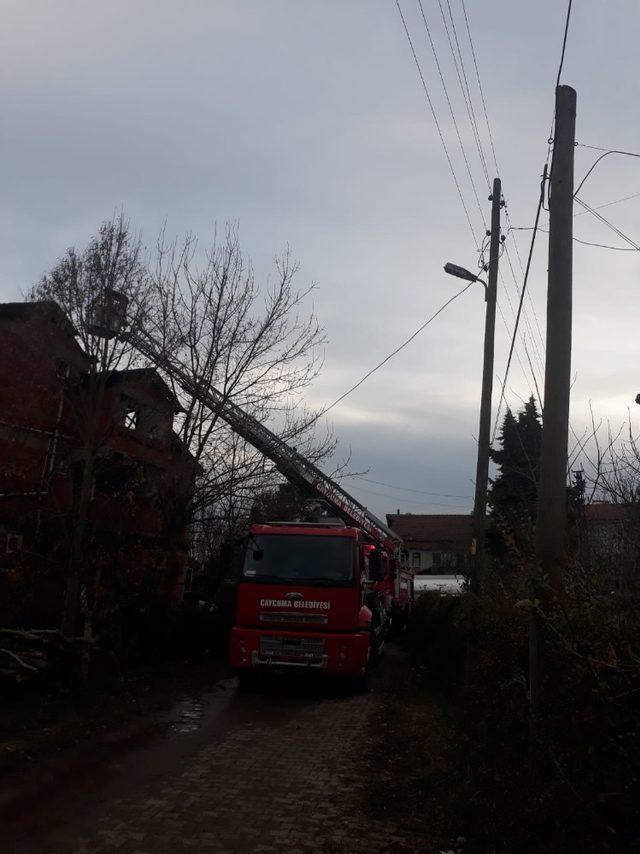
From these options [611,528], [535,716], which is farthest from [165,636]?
[535,716]

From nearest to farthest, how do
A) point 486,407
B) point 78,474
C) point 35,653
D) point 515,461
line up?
point 35,653
point 78,474
point 486,407
point 515,461

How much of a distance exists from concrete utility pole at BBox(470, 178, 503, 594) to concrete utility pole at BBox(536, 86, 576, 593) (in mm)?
7356

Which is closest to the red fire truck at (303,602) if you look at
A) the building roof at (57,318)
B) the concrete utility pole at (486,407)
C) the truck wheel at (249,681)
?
the truck wheel at (249,681)

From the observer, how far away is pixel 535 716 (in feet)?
16.2

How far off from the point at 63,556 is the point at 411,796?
7.53 meters

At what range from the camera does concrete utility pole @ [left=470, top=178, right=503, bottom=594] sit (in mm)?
14141

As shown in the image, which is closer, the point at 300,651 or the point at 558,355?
the point at 558,355

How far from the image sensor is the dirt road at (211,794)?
5480 mm

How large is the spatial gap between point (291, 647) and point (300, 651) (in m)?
0.17

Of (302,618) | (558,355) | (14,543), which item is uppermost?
(558,355)

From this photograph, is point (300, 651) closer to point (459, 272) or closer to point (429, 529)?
point (459, 272)

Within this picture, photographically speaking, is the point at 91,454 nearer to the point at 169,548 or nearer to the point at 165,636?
the point at 169,548

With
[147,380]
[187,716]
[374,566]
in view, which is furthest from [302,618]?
[147,380]

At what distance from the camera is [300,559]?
13.3m
